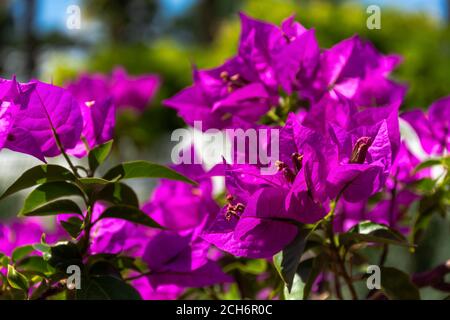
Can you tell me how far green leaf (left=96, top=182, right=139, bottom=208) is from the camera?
1.85ft

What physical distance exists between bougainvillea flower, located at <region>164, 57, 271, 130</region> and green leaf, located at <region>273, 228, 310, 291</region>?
0.17 meters

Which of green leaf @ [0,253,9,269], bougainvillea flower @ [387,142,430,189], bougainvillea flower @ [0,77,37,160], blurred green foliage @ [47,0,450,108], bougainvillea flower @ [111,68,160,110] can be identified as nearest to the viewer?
bougainvillea flower @ [0,77,37,160]

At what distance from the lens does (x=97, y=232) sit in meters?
0.64

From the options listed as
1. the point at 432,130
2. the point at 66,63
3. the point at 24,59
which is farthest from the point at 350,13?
the point at 24,59

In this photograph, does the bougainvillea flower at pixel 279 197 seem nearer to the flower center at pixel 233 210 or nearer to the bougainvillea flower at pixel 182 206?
the flower center at pixel 233 210

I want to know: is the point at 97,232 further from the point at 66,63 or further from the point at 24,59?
the point at 24,59

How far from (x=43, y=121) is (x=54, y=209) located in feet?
0.24

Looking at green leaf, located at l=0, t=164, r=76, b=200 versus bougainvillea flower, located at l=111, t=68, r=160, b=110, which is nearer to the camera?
green leaf, located at l=0, t=164, r=76, b=200

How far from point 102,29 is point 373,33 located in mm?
19640

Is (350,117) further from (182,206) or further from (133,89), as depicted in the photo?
(133,89)

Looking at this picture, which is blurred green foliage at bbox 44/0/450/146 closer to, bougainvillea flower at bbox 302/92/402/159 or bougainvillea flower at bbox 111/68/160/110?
bougainvillea flower at bbox 111/68/160/110

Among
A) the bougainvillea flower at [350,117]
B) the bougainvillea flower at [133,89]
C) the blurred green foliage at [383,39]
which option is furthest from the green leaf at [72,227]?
the blurred green foliage at [383,39]

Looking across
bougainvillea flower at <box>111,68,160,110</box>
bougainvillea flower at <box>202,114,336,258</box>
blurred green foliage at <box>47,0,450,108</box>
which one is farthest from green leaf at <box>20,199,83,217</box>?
blurred green foliage at <box>47,0,450,108</box>
